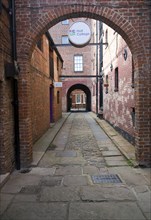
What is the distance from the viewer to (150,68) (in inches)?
246

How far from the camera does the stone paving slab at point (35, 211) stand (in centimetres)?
378

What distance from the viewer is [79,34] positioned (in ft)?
24.8

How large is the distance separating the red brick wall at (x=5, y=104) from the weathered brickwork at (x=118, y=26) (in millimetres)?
503

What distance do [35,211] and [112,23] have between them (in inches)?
186

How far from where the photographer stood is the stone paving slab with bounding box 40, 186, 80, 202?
175 inches

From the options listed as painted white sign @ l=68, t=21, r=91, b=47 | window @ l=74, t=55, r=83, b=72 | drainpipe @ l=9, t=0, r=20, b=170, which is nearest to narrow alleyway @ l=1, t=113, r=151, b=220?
drainpipe @ l=9, t=0, r=20, b=170

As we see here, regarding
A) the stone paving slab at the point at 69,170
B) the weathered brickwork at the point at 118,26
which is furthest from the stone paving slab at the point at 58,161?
the weathered brickwork at the point at 118,26

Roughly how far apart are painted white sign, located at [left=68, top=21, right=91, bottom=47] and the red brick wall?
2.18 metres

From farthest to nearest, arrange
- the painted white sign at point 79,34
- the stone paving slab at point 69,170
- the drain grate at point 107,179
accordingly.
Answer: the painted white sign at point 79,34 < the stone paving slab at point 69,170 < the drain grate at point 107,179

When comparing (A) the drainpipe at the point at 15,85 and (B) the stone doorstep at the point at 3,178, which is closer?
(B) the stone doorstep at the point at 3,178

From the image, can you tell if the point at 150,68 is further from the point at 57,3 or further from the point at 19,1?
the point at 19,1

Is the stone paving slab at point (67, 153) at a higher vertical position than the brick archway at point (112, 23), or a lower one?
lower

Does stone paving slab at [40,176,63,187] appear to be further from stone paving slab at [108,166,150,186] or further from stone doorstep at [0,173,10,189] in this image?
stone paving slab at [108,166,150,186]

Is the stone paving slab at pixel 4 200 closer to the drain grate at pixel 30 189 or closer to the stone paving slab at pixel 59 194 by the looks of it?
the drain grate at pixel 30 189
